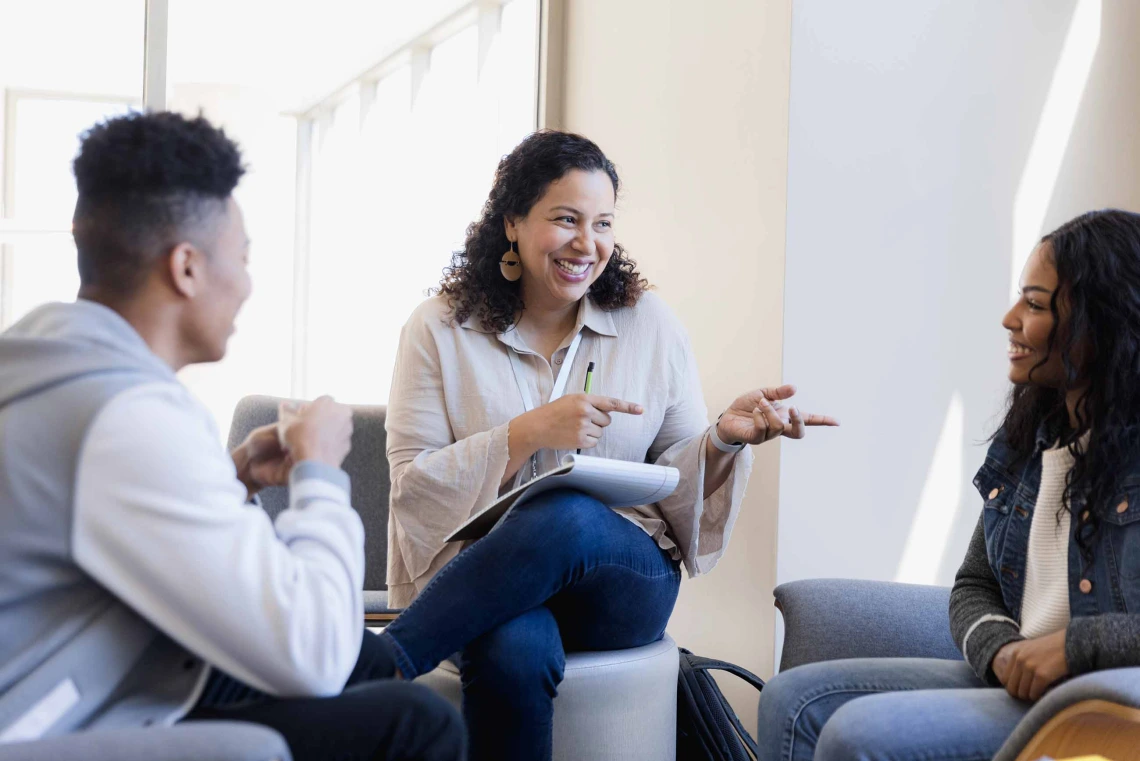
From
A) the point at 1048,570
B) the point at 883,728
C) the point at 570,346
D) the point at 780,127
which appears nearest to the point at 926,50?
the point at 780,127

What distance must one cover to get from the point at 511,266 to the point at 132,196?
1192 millimetres

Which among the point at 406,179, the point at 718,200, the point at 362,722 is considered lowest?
the point at 362,722

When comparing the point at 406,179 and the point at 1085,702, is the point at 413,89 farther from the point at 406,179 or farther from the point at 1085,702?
the point at 1085,702

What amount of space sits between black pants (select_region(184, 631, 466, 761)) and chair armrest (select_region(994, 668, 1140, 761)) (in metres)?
0.68

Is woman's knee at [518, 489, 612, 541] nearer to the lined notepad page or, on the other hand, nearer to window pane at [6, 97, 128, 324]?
the lined notepad page

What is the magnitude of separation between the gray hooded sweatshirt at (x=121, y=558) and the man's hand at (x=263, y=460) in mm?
246

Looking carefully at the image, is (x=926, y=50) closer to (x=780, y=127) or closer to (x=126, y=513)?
(x=780, y=127)

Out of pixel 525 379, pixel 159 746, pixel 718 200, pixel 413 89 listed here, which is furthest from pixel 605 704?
pixel 413 89

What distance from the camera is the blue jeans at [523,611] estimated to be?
5.65ft

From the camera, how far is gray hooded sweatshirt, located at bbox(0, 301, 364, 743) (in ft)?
3.23

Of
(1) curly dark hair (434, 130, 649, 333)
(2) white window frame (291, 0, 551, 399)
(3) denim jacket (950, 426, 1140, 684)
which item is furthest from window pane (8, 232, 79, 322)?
(3) denim jacket (950, 426, 1140, 684)

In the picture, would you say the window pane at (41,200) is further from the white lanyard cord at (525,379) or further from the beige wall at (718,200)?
the beige wall at (718,200)

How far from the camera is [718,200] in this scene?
2777 millimetres

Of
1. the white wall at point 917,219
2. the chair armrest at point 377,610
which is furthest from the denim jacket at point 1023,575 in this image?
the chair armrest at point 377,610
